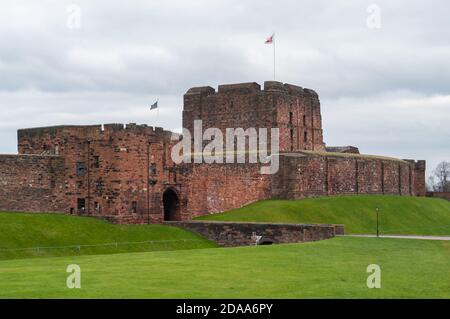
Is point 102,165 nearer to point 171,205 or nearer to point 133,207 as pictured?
point 133,207

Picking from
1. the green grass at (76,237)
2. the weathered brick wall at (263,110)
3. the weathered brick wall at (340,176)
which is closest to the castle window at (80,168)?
the green grass at (76,237)

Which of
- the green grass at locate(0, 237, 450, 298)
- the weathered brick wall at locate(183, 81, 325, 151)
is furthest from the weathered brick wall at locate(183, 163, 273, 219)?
the green grass at locate(0, 237, 450, 298)

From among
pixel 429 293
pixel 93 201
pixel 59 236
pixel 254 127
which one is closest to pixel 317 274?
pixel 429 293

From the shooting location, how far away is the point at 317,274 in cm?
2455

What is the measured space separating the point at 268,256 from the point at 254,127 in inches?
1486

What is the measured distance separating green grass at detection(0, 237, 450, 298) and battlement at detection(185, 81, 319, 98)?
34.0m

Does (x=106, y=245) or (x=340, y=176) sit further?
(x=340, y=176)

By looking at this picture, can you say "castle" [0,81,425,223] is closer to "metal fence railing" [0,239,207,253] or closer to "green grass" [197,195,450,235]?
"green grass" [197,195,450,235]

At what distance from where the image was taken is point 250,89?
6869 centimetres

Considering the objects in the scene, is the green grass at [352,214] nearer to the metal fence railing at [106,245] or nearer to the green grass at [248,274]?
the metal fence railing at [106,245]

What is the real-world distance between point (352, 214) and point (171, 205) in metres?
14.1

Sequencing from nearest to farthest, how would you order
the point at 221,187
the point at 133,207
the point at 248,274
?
the point at 248,274 < the point at 133,207 < the point at 221,187

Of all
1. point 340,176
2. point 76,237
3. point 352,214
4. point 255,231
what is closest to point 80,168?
point 76,237
